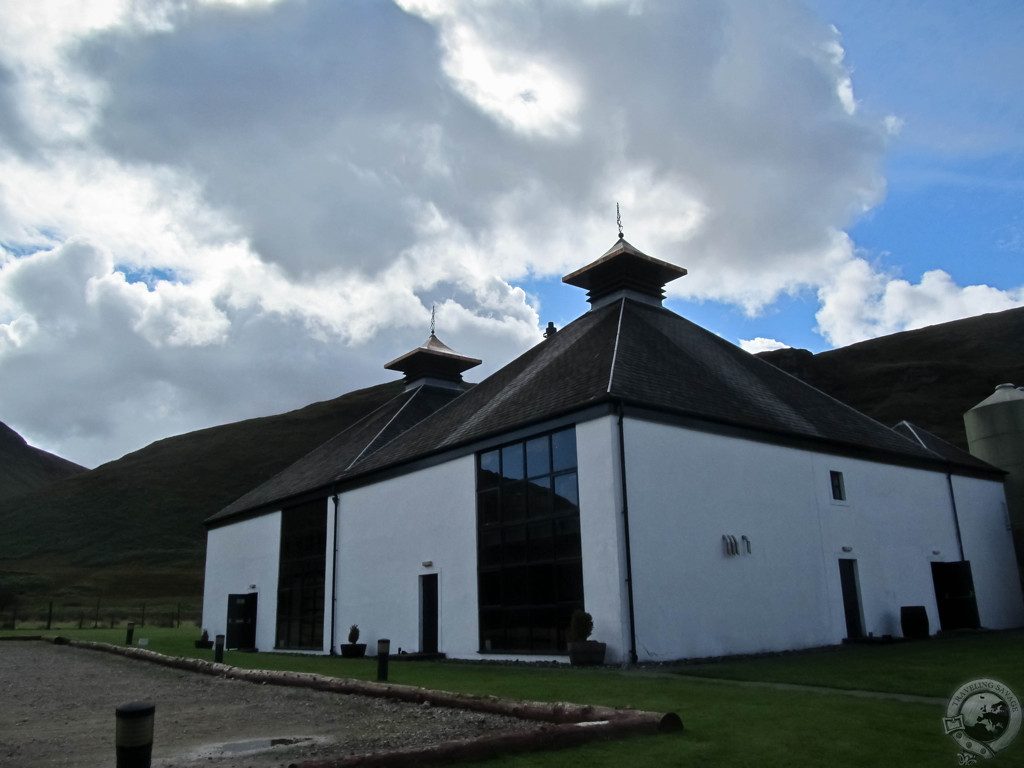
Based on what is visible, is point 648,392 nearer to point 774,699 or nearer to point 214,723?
point 774,699

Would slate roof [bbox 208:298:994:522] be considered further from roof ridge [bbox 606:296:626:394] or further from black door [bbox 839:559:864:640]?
black door [bbox 839:559:864:640]

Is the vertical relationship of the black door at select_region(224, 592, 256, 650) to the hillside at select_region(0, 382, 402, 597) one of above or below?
below

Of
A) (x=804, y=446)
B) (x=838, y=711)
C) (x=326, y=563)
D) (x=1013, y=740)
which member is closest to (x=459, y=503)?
(x=326, y=563)

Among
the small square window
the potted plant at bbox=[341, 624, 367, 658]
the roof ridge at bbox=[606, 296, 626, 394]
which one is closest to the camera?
the roof ridge at bbox=[606, 296, 626, 394]

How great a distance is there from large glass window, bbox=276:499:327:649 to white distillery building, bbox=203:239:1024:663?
0.09 m

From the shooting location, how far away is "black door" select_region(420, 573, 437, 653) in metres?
20.9

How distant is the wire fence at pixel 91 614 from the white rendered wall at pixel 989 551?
41605 mm

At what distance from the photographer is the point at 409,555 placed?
21.7 m

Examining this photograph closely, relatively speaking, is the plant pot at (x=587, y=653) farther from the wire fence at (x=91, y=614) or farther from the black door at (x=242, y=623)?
the wire fence at (x=91, y=614)

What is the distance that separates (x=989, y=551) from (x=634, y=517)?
1591cm

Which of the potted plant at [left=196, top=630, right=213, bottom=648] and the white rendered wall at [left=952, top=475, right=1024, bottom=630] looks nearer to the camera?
the white rendered wall at [left=952, top=475, right=1024, bottom=630]

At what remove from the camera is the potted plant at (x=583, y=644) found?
50.5 feet
